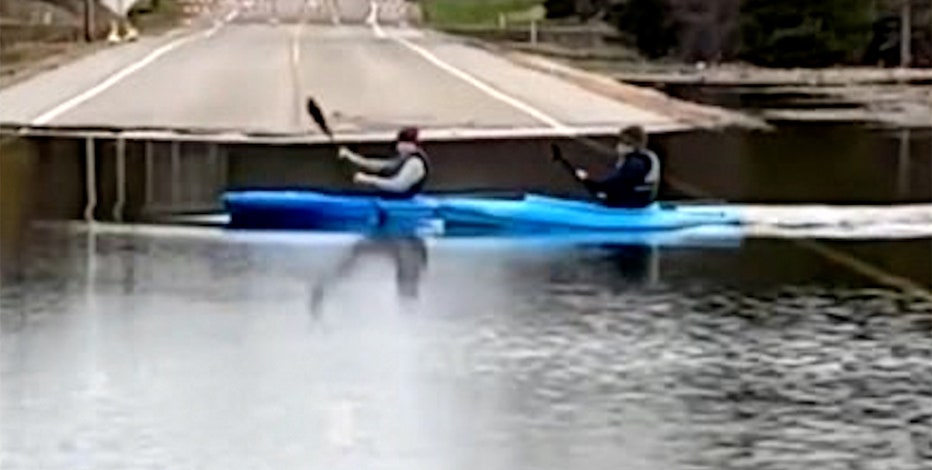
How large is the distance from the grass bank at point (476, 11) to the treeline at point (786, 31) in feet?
93.1

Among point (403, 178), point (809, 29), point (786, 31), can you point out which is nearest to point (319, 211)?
point (403, 178)

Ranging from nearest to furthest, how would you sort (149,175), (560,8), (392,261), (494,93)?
(392,261)
(149,175)
(494,93)
(560,8)

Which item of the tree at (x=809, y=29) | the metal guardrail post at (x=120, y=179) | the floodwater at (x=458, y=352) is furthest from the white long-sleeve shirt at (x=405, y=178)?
the tree at (x=809, y=29)

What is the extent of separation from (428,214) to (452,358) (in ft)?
27.8

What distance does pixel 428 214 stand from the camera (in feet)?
80.0

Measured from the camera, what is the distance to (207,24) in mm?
103812

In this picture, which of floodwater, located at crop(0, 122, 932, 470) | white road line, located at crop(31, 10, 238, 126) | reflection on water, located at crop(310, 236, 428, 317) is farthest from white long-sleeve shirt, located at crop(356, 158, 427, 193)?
white road line, located at crop(31, 10, 238, 126)

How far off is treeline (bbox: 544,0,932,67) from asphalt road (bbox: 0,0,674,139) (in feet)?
20.0

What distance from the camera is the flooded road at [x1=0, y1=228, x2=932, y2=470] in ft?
42.3

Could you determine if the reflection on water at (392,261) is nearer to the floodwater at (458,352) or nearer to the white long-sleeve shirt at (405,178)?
the floodwater at (458,352)

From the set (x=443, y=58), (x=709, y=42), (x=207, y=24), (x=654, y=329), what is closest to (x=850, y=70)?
(x=709, y=42)

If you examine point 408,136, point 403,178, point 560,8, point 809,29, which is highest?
point 408,136

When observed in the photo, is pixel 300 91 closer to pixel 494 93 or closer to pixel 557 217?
pixel 494 93

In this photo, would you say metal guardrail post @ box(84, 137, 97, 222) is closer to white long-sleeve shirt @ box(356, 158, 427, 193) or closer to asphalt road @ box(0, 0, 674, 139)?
white long-sleeve shirt @ box(356, 158, 427, 193)
